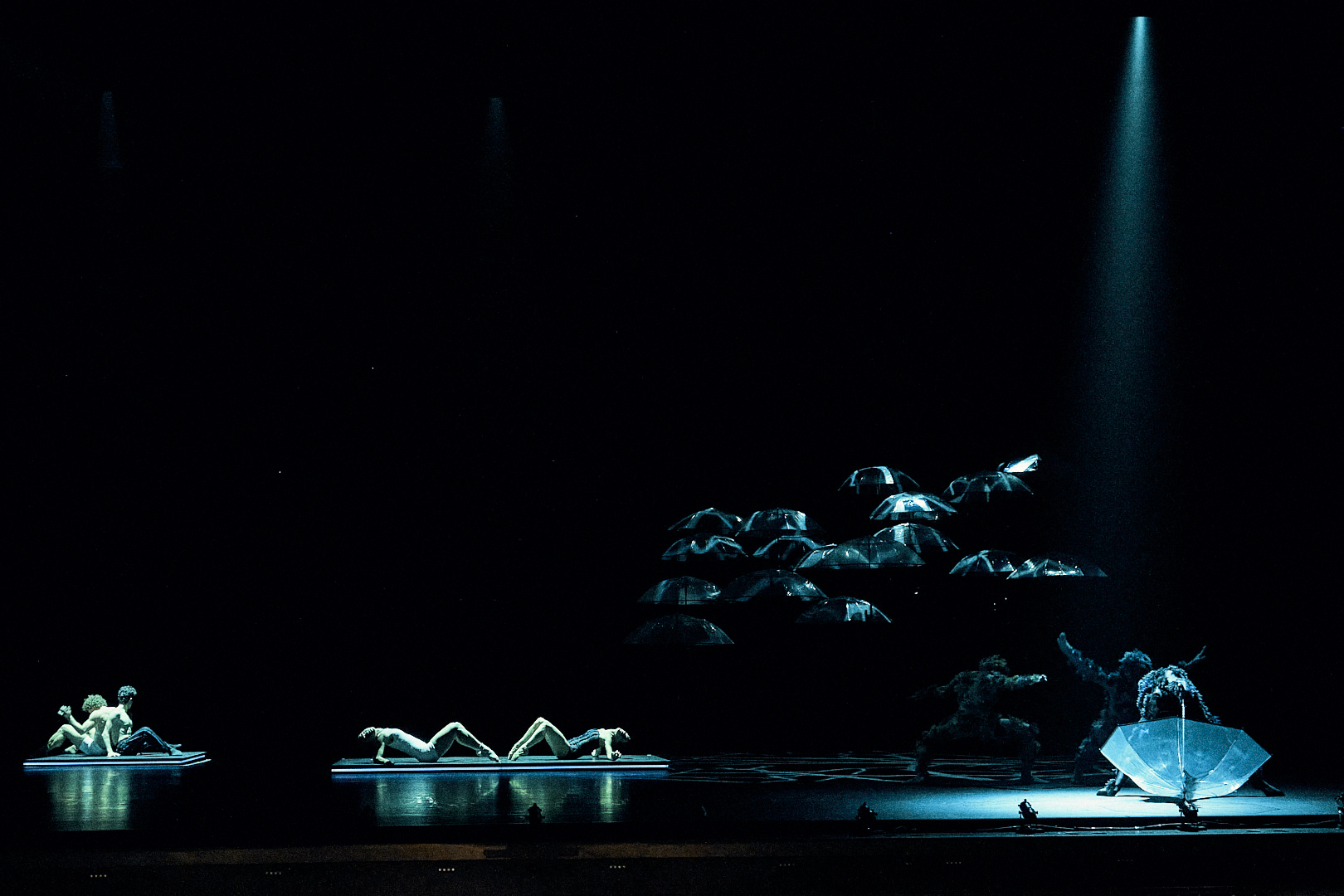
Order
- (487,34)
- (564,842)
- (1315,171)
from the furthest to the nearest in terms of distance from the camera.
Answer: (1315,171) → (487,34) → (564,842)

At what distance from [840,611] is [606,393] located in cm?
323

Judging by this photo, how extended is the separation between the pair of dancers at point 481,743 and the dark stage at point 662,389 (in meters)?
0.39

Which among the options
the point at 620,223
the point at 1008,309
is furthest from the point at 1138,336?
the point at 620,223

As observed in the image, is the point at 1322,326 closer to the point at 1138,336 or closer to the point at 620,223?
the point at 1138,336

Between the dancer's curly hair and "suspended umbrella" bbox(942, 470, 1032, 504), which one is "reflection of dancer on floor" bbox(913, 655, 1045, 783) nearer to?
the dancer's curly hair

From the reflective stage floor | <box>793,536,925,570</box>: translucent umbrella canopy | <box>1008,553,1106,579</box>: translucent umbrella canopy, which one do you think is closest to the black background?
<box>793,536,925,570</box>: translucent umbrella canopy

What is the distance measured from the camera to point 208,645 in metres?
13.4

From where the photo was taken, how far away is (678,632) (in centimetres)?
1236

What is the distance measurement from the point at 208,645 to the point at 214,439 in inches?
80.7

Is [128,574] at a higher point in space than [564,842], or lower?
higher

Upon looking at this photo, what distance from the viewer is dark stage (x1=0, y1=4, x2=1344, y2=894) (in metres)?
12.6

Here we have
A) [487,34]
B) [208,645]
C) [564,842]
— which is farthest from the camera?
[208,645]

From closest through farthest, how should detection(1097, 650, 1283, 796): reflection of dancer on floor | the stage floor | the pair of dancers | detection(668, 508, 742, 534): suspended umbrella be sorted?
the stage floor → detection(1097, 650, 1283, 796): reflection of dancer on floor → the pair of dancers → detection(668, 508, 742, 534): suspended umbrella

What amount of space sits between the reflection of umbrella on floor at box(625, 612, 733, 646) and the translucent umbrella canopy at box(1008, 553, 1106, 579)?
108 inches
